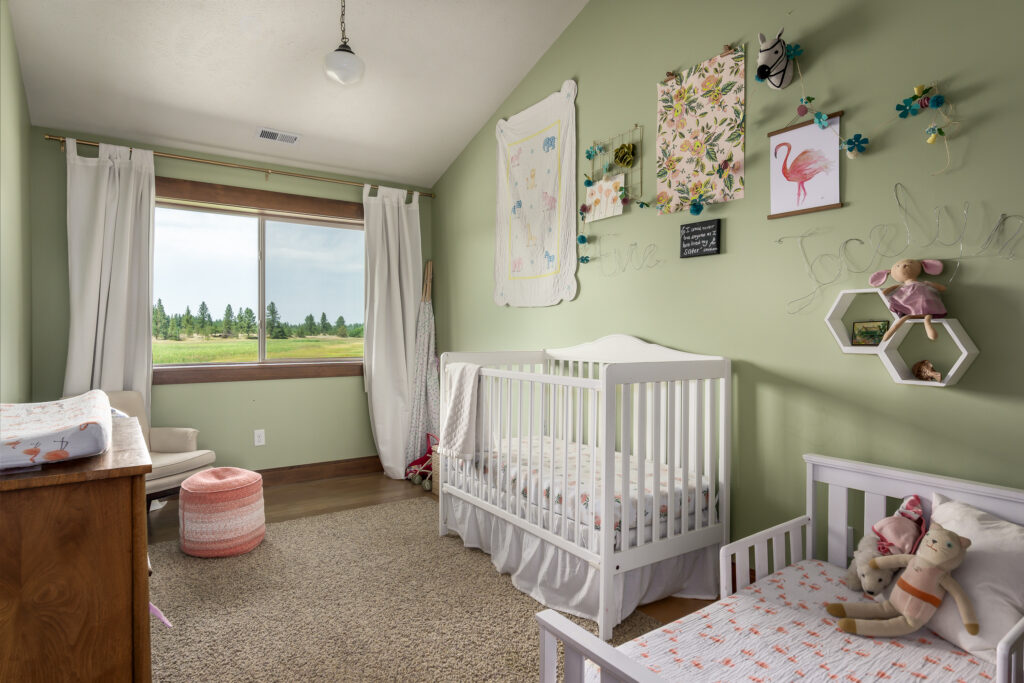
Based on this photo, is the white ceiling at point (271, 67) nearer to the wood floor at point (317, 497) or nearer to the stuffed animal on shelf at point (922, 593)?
the wood floor at point (317, 497)

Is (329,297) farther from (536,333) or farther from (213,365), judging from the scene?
(536,333)

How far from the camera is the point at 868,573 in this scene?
56.2 inches

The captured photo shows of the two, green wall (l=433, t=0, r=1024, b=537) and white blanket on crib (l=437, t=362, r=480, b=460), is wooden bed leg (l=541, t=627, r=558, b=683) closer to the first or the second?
green wall (l=433, t=0, r=1024, b=537)

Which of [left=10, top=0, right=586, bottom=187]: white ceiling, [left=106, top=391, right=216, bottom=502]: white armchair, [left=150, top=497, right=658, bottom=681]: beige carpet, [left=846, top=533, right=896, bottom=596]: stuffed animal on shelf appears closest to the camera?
[left=846, top=533, right=896, bottom=596]: stuffed animal on shelf

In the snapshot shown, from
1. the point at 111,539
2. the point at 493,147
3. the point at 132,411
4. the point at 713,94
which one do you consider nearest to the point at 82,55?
the point at 132,411

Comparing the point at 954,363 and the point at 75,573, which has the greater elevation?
the point at 954,363

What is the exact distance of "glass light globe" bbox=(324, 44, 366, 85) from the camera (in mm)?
2381

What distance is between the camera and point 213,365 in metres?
3.54

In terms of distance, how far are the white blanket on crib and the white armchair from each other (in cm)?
136

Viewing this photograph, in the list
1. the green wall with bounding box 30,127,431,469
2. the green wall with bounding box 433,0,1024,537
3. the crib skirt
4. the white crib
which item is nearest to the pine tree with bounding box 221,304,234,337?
the green wall with bounding box 30,127,431,469

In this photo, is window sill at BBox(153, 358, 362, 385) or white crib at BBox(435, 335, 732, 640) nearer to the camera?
white crib at BBox(435, 335, 732, 640)

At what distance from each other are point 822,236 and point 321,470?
3321 mm

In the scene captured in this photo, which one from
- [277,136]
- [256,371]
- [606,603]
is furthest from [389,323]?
[606,603]

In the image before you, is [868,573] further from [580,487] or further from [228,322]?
[228,322]
